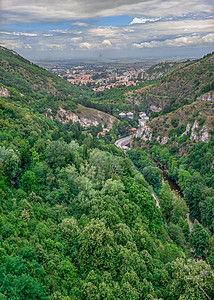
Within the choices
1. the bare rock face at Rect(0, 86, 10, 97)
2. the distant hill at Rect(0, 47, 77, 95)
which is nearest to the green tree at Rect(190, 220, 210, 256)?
the bare rock face at Rect(0, 86, 10, 97)

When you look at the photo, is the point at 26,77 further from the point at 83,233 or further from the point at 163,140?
the point at 83,233

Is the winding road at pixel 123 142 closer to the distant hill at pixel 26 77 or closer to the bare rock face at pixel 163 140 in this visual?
the bare rock face at pixel 163 140

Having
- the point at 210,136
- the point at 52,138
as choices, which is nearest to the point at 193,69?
the point at 210,136

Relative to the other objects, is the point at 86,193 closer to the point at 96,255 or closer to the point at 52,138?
the point at 96,255

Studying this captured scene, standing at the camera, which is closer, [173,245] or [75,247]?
[75,247]

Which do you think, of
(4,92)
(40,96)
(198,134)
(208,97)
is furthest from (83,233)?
(40,96)

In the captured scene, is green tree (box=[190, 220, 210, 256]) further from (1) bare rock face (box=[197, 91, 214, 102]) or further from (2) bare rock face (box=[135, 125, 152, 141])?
(1) bare rock face (box=[197, 91, 214, 102])
